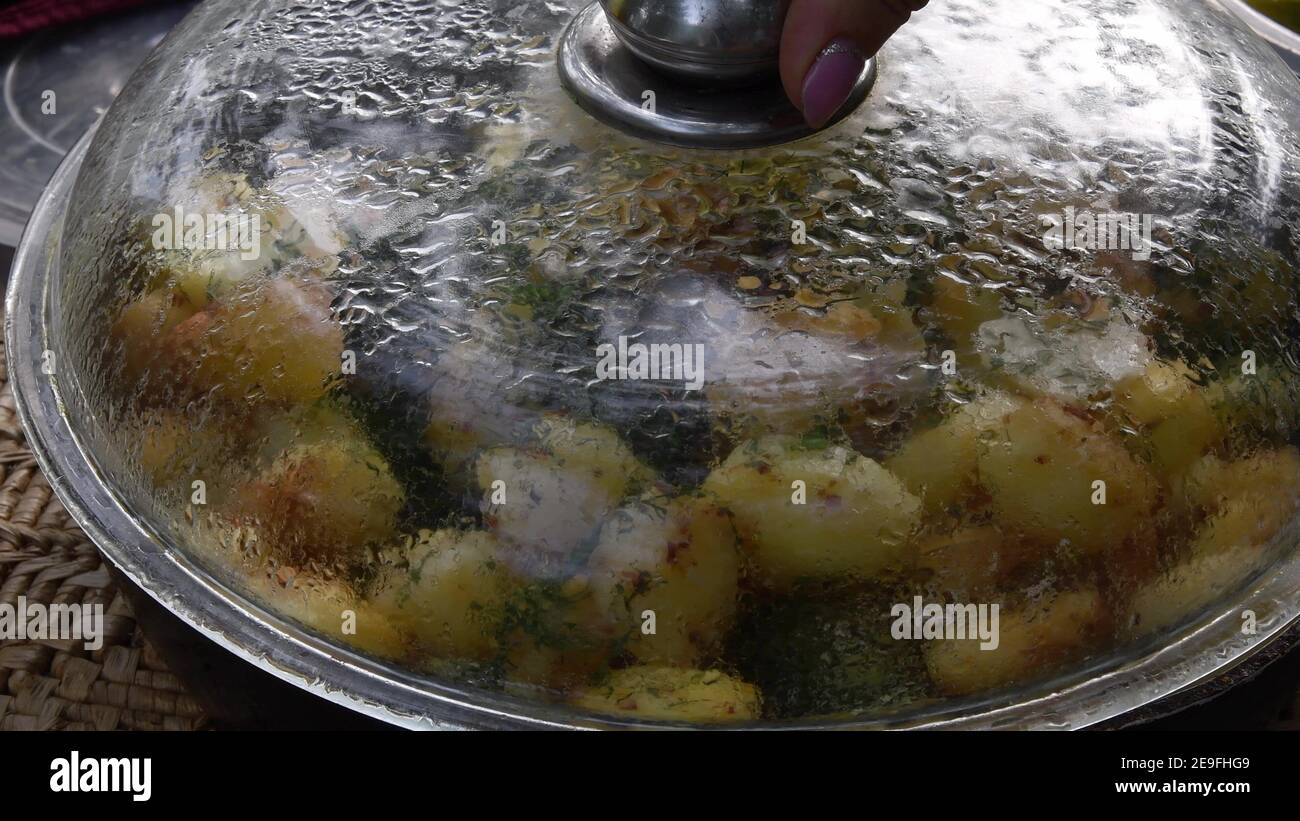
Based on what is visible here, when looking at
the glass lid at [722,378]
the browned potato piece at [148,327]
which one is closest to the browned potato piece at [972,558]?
the glass lid at [722,378]

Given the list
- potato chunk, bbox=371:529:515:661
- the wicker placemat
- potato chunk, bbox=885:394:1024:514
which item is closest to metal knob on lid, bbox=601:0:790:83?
potato chunk, bbox=885:394:1024:514

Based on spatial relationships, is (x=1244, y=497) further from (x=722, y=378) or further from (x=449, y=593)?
(x=449, y=593)

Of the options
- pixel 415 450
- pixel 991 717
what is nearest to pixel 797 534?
pixel 991 717

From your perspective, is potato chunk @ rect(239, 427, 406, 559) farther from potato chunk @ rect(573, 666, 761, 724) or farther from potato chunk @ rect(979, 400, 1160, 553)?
potato chunk @ rect(979, 400, 1160, 553)

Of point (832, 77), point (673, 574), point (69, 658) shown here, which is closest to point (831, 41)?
point (832, 77)

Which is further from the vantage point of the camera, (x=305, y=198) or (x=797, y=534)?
(x=305, y=198)

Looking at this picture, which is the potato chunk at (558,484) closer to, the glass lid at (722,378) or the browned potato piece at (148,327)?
the glass lid at (722,378)
